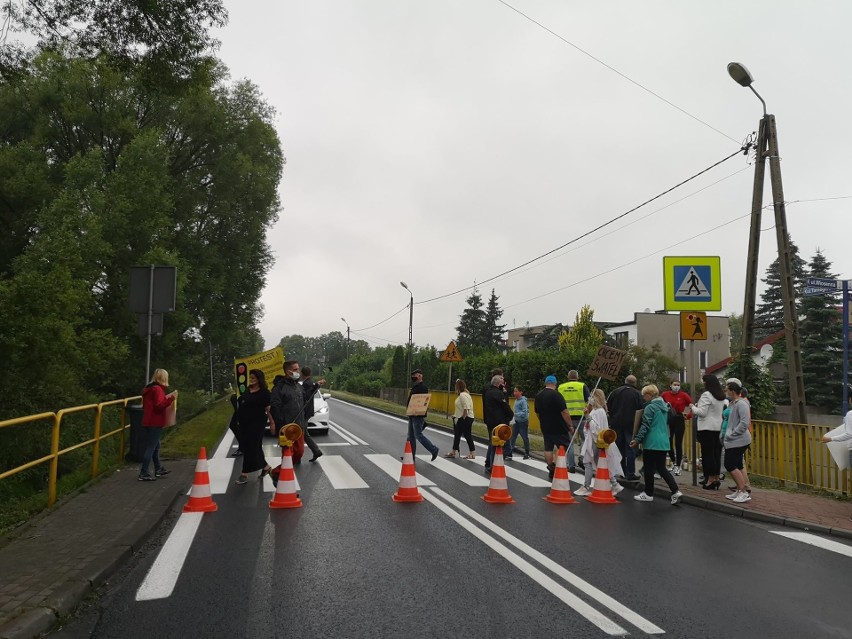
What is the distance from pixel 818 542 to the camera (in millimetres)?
6809

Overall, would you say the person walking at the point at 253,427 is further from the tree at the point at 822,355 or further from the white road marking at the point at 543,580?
the tree at the point at 822,355

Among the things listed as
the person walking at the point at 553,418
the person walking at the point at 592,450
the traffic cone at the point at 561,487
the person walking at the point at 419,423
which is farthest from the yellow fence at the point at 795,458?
the person walking at the point at 419,423

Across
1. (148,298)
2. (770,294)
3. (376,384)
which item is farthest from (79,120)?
(770,294)

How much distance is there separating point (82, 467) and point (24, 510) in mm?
3288

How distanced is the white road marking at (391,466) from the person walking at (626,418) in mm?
3096

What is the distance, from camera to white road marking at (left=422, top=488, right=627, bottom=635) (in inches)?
164

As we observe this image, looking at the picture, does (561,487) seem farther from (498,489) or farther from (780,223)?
(780,223)

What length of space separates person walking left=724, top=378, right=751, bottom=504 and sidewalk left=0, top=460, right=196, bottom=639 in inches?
287

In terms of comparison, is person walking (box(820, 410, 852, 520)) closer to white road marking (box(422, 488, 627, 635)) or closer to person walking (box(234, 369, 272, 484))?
white road marking (box(422, 488, 627, 635))

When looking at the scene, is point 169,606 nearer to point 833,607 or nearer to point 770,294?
point 833,607

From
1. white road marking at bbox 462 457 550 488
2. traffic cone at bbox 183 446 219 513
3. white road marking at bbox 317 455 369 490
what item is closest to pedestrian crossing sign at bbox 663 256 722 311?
white road marking at bbox 462 457 550 488

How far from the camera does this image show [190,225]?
2630 centimetres

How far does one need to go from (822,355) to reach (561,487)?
1312 inches

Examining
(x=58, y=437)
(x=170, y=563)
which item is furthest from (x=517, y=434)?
(x=170, y=563)
